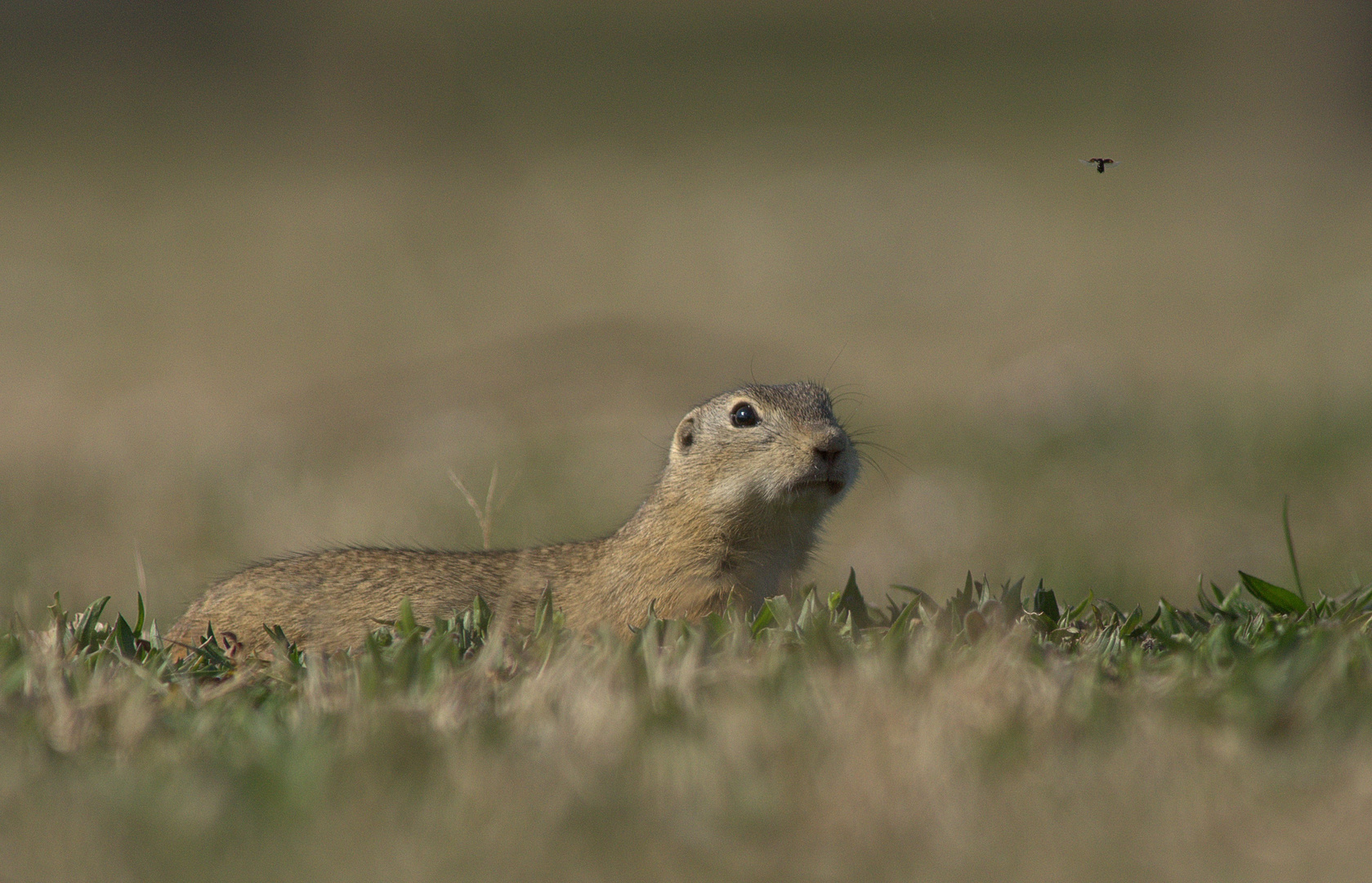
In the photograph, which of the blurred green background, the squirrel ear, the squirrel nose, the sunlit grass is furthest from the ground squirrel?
the sunlit grass

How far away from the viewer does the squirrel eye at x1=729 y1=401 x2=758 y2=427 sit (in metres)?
5.75

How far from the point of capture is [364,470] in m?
9.16

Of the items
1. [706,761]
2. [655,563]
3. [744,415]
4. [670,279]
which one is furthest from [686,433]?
[670,279]

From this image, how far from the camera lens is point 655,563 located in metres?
5.47

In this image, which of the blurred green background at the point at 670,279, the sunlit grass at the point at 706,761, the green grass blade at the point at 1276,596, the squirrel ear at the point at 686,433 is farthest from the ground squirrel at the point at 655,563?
the green grass blade at the point at 1276,596

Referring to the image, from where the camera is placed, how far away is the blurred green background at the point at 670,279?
807 cm

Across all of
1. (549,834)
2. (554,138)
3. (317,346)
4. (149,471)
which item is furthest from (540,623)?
(554,138)

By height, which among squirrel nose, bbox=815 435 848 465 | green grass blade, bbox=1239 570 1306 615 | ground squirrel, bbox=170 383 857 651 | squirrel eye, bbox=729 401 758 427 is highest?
squirrel eye, bbox=729 401 758 427

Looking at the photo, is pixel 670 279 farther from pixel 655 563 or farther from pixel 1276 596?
pixel 1276 596

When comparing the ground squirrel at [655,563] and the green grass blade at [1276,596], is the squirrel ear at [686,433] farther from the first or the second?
the green grass blade at [1276,596]

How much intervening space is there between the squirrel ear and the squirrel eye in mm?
241

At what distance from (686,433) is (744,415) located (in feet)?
1.12

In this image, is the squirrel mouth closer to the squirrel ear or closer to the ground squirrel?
the ground squirrel

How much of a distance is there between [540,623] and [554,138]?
799 inches
